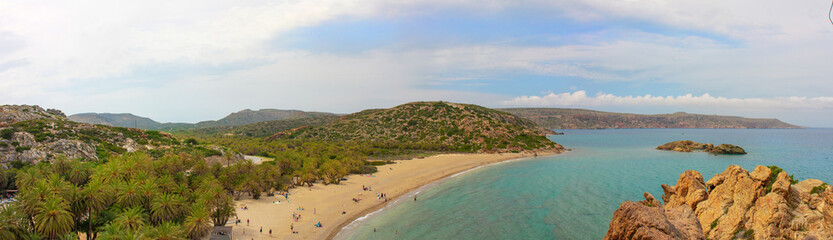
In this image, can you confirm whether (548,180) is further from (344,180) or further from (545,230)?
(344,180)

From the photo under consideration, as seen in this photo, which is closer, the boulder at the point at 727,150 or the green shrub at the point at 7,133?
the green shrub at the point at 7,133

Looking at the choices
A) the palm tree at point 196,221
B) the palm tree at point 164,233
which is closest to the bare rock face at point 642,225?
the palm tree at point 164,233

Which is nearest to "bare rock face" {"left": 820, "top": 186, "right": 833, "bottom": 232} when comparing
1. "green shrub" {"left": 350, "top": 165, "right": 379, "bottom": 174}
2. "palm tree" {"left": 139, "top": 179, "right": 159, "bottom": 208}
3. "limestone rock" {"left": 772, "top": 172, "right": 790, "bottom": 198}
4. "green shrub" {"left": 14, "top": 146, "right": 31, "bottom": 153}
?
"limestone rock" {"left": 772, "top": 172, "right": 790, "bottom": 198}

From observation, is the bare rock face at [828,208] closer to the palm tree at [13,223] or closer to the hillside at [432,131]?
the palm tree at [13,223]

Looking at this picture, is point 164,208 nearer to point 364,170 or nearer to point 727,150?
point 364,170

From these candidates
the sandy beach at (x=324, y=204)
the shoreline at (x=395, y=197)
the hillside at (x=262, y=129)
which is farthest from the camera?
the hillside at (x=262, y=129)

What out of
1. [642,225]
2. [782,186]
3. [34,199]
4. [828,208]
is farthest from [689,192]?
[34,199]
